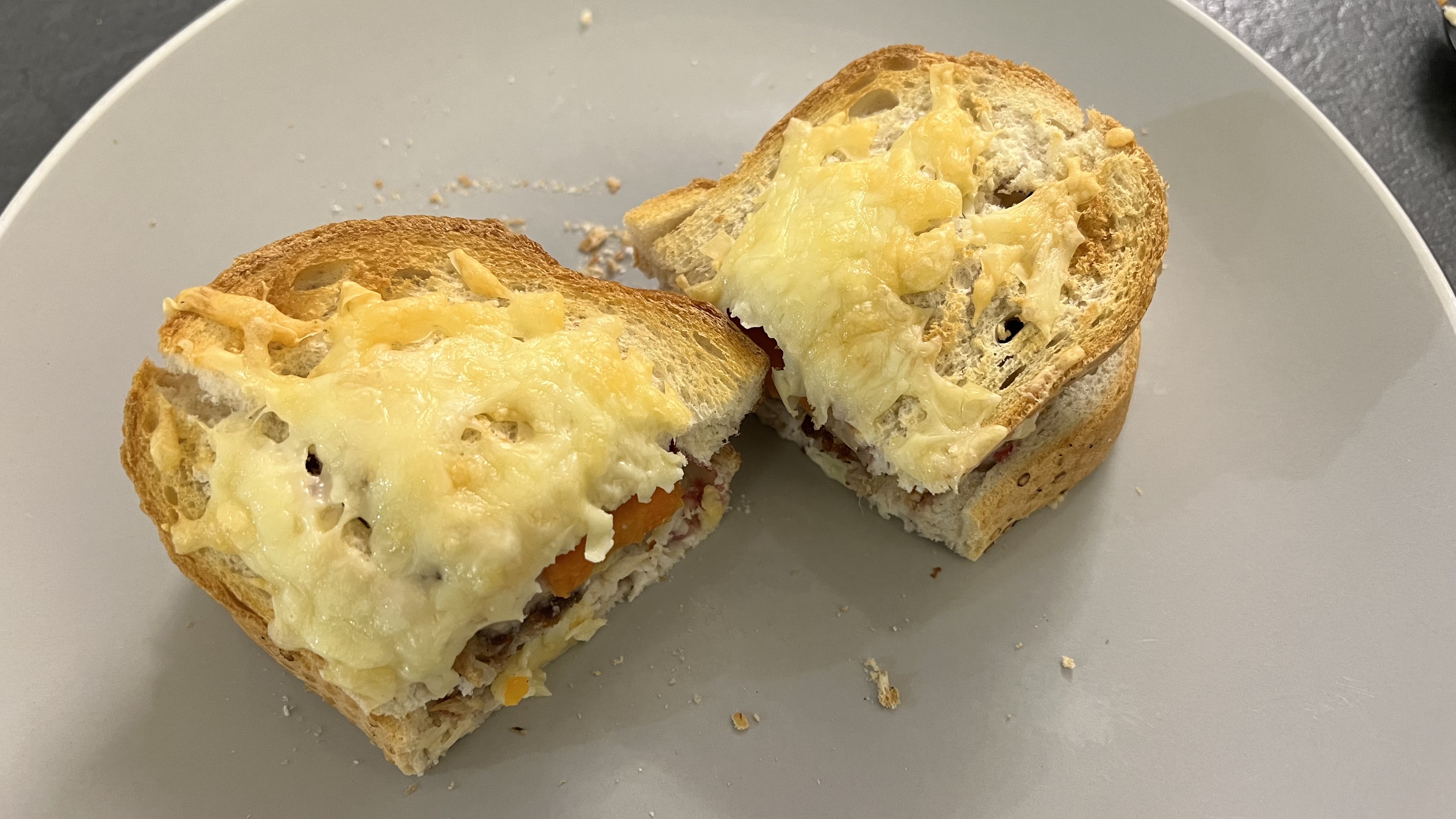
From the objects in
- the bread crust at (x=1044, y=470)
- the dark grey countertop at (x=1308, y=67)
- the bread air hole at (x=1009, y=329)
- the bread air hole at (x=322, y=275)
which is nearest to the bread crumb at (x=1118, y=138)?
the bread crust at (x=1044, y=470)

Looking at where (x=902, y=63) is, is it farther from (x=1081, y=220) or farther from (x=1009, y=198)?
(x=1081, y=220)

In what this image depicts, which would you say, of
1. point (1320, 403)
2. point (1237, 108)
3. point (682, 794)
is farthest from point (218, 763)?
point (1237, 108)

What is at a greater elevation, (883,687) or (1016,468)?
(1016,468)

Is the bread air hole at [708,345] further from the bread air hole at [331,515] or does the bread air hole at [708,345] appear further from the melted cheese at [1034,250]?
the bread air hole at [331,515]

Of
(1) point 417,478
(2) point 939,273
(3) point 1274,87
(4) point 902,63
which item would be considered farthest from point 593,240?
(3) point 1274,87

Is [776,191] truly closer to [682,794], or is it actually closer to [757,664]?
[757,664]

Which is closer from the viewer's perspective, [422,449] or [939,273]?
[422,449]

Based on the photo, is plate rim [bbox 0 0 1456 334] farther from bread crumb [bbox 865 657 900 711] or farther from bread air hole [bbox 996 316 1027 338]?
bread crumb [bbox 865 657 900 711]

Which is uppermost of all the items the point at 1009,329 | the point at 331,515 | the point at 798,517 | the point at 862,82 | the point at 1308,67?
the point at 862,82
